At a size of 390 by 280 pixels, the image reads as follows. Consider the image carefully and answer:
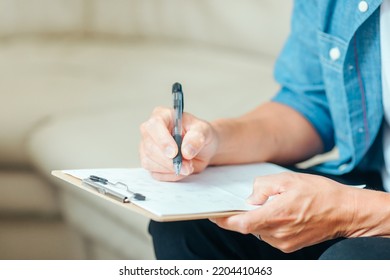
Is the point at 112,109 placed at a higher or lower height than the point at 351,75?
lower

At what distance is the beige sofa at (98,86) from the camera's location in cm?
165

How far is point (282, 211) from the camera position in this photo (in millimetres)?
954

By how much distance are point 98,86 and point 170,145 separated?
983 millimetres

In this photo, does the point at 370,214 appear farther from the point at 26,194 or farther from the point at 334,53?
the point at 26,194

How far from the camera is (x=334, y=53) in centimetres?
118

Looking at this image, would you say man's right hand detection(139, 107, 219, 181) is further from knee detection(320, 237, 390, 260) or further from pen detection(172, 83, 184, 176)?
knee detection(320, 237, 390, 260)

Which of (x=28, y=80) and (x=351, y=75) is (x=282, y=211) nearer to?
(x=351, y=75)

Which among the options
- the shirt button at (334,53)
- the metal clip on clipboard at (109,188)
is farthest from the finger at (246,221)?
the shirt button at (334,53)

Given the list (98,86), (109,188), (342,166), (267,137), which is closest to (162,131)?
(109,188)

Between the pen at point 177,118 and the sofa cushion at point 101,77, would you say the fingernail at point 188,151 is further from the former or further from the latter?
the sofa cushion at point 101,77

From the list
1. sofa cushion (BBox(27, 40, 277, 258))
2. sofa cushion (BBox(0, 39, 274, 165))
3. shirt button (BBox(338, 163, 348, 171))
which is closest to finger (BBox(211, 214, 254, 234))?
shirt button (BBox(338, 163, 348, 171))

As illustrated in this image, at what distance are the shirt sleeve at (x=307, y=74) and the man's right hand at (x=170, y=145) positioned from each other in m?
0.23
